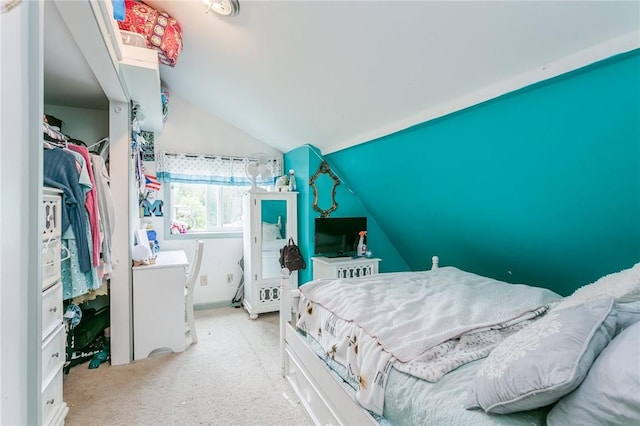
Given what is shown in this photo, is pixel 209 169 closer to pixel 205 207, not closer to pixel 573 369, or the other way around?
pixel 205 207

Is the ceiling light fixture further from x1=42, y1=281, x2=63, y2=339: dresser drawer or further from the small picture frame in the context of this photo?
the small picture frame

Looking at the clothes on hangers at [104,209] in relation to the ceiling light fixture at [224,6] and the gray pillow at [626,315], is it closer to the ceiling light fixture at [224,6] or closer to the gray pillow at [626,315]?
the ceiling light fixture at [224,6]

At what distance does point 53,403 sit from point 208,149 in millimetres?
2862

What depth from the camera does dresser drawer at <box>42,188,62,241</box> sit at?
151cm

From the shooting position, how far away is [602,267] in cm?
176

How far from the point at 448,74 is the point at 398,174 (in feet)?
3.55

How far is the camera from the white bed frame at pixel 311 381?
1.25 meters

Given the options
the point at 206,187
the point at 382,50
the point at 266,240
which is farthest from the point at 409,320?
the point at 206,187

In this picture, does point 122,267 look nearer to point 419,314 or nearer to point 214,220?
point 214,220

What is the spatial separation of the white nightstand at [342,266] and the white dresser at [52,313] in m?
2.02

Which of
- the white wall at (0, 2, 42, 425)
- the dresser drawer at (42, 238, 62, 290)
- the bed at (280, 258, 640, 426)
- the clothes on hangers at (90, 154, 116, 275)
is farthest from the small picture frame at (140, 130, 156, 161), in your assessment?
the white wall at (0, 2, 42, 425)

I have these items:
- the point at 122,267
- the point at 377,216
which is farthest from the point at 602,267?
the point at 122,267

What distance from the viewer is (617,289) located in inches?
48.9

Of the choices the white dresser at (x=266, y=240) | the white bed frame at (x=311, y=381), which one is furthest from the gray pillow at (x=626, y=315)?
the white dresser at (x=266, y=240)
